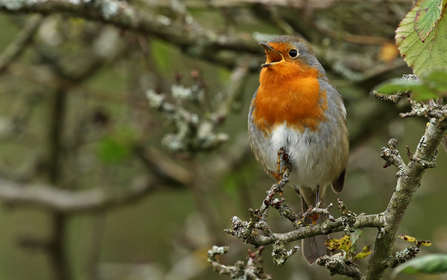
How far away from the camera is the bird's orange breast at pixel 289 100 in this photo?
3191 mm

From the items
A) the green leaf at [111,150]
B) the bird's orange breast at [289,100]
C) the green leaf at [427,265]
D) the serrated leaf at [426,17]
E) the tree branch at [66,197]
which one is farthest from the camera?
the tree branch at [66,197]

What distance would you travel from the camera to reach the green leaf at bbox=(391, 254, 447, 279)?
133cm

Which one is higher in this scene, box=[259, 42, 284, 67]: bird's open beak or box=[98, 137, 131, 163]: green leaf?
box=[98, 137, 131, 163]: green leaf

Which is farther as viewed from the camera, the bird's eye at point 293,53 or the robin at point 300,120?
the bird's eye at point 293,53

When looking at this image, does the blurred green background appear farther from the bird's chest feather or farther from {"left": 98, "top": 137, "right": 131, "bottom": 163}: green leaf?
the bird's chest feather

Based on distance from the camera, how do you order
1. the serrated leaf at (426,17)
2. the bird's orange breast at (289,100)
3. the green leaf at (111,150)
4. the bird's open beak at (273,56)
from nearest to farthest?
the serrated leaf at (426,17)
the bird's orange breast at (289,100)
the bird's open beak at (273,56)
the green leaf at (111,150)

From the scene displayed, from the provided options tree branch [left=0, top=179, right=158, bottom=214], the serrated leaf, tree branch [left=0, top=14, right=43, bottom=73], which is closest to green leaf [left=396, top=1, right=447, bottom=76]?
the serrated leaf

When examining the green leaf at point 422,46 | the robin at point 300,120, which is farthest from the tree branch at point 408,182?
the robin at point 300,120

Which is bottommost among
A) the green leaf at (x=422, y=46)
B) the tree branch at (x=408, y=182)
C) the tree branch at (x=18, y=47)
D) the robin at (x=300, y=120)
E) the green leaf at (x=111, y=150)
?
the tree branch at (x=408, y=182)

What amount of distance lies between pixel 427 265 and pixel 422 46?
93 cm

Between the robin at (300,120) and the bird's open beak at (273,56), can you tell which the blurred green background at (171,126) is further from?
the robin at (300,120)

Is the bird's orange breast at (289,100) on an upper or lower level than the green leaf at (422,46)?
upper

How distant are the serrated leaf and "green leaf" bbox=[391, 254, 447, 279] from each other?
89cm

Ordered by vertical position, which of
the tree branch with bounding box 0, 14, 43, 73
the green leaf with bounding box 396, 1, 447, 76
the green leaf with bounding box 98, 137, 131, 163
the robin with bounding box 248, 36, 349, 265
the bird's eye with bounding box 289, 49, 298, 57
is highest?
the tree branch with bounding box 0, 14, 43, 73
